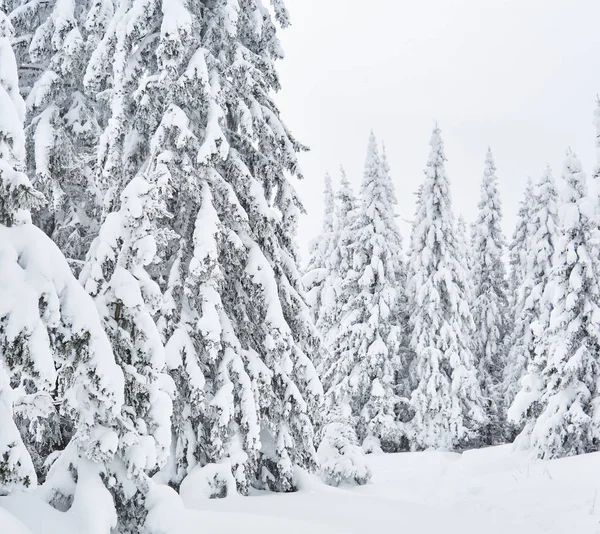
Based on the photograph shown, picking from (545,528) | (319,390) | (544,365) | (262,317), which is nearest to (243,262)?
(262,317)

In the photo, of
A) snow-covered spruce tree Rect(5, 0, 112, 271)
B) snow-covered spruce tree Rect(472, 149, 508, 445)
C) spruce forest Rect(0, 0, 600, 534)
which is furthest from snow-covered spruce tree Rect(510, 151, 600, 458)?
snow-covered spruce tree Rect(5, 0, 112, 271)

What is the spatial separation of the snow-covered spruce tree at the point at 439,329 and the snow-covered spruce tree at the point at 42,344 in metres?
23.9

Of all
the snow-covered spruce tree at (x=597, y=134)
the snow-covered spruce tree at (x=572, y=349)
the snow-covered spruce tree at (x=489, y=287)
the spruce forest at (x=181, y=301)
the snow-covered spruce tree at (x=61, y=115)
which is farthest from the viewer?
the snow-covered spruce tree at (x=489, y=287)

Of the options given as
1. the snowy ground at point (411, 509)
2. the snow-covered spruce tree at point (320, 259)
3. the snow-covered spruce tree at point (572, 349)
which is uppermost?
the snow-covered spruce tree at point (320, 259)

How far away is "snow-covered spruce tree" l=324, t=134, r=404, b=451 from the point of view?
26.7m

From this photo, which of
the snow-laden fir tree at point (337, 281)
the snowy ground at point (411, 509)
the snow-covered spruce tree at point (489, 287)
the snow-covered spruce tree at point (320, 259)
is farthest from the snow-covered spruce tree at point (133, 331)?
the snow-covered spruce tree at point (489, 287)

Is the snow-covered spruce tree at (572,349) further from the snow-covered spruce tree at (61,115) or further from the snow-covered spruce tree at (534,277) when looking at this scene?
the snow-covered spruce tree at (61,115)

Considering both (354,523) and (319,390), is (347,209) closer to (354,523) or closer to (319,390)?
(319,390)

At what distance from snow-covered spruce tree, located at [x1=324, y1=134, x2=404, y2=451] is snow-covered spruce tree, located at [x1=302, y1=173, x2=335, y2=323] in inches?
103

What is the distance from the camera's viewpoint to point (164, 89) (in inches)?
434

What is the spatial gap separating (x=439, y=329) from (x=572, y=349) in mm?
10766

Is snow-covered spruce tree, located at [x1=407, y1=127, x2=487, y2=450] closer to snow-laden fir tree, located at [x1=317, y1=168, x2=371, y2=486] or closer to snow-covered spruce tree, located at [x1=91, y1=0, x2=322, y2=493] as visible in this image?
snow-laden fir tree, located at [x1=317, y1=168, x2=371, y2=486]

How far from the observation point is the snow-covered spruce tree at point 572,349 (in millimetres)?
17828

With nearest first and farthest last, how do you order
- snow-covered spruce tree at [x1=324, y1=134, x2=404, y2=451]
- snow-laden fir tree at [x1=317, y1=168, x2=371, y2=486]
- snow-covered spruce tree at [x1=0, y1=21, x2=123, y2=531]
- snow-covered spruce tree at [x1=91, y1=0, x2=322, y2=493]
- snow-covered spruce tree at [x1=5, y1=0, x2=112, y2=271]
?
snow-covered spruce tree at [x1=0, y1=21, x2=123, y2=531] < snow-covered spruce tree at [x1=91, y1=0, x2=322, y2=493] < snow-covered spruce tree at [x1=5, y1=0, x2=112, y2=271] < snow-covered spruce tree at [x1=324, y1=134, x2=404, y2=451] < snow-laden fir tree at [x1=317, y1=168, x2=371, y2=486]
